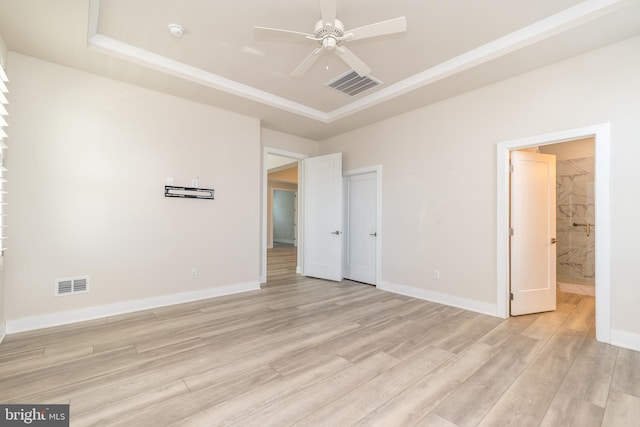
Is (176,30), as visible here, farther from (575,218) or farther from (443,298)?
(575,218)

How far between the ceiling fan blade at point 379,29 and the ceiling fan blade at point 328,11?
0.59ft

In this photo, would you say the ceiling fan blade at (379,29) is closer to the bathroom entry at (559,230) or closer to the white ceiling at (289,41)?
the white ceiling at (289,41)

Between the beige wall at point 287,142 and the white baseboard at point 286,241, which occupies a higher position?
Answer: the beige wall at point 287,142

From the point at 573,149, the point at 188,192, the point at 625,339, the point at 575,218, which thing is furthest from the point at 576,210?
the point at 188,192

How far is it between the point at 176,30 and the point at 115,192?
2.02 m

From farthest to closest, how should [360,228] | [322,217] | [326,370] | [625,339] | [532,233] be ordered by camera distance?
[322,217], [360,228], [532,233], [625,339], [326,370]

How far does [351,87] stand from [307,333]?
124 inches

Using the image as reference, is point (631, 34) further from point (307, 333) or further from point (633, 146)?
point (307, 333)

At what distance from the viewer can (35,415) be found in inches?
66.1

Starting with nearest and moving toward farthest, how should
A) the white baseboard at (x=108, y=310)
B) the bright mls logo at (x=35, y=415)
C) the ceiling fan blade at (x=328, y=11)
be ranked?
the bright mls logo at (x=35, y=415) < the ceiling fan blade at (x=328, y=11) < the white baseboard at (x=108, y=310)

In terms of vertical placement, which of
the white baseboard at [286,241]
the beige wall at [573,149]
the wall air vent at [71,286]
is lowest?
the white baseboard at [286,241]

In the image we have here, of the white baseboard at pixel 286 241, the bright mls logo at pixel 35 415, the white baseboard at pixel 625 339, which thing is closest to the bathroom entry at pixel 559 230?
the white baseboard at pixel 625 339

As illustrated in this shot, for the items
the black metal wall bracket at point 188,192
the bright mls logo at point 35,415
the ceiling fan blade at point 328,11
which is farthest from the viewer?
the black metal wall bracket at point 188,192

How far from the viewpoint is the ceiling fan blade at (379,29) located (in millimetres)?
2090
